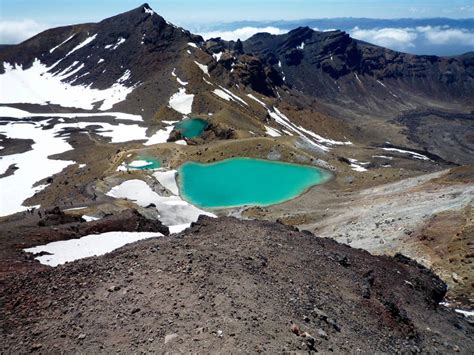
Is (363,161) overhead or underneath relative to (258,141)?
underneath

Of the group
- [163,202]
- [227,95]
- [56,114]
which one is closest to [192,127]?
[227,95]

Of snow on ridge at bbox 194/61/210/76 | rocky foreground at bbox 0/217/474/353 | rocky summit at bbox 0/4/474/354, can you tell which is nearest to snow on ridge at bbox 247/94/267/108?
snow on ridge at bbox 194/61/210/76

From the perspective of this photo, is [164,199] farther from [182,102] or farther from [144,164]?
[182,102]

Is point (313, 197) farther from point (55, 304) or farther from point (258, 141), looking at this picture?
Answer: point (55, 304)

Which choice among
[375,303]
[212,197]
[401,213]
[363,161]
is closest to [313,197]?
[212,197]

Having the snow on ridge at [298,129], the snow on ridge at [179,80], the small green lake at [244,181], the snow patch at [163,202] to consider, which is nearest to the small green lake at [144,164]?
the small green lake at [244,181]

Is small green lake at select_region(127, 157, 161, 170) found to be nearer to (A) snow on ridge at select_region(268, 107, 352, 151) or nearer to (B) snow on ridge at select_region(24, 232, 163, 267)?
(B) snow on ridge at select_region(24, 232, 163, 267)
